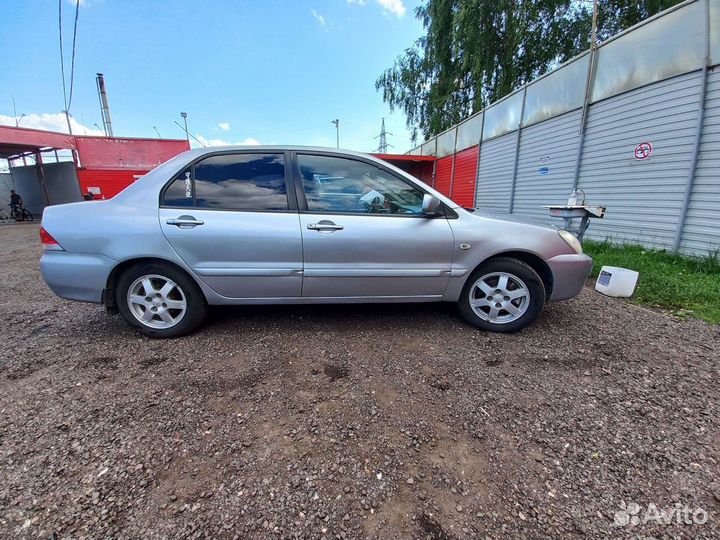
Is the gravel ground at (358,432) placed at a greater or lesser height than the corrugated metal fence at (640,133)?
lesser

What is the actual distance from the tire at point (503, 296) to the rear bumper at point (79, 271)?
9.86ft

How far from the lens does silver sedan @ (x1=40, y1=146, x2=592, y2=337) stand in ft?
8.24

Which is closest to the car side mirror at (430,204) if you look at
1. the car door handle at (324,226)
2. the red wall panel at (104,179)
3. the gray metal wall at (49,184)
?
the car door handle at (324,226)

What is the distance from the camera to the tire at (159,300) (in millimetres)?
2588

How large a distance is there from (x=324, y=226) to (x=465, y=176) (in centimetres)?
1143

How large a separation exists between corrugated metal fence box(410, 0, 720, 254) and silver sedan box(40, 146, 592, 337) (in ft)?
12.9

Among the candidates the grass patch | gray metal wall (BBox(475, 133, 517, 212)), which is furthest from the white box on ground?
gray metal wall (BBox(475, 133, 517, 212))

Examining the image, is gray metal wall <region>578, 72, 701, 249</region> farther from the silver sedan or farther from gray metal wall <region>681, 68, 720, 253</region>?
the silver sedan

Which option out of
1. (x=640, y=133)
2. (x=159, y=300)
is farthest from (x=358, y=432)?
(x=640, y=133)

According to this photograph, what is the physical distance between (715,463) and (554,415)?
65cm

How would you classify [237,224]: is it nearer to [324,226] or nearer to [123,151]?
[324,226]

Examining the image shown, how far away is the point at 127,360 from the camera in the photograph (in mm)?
2383

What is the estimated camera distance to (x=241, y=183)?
8.65 ft

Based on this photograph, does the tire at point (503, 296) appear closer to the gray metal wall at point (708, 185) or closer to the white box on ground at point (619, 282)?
the white box on ground at point (619, 282)
